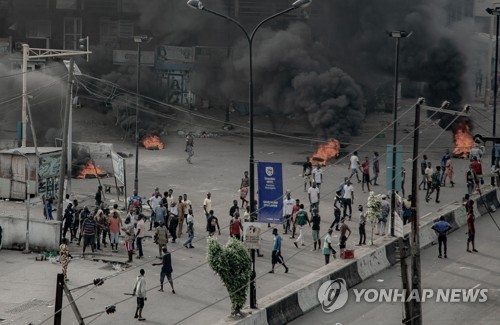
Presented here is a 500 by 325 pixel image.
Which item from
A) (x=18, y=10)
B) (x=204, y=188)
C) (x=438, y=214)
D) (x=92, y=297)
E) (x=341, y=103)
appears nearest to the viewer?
(x=92, y=297)

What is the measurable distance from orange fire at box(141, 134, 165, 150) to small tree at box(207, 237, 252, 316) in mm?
24539

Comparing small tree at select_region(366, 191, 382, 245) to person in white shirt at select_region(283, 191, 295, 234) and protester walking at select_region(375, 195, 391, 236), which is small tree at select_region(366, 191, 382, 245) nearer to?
protester walking at select_region(375, 195, 391, 236)

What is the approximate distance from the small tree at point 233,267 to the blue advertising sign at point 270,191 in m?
3.42

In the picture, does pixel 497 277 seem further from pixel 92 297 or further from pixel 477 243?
pixel 92 297

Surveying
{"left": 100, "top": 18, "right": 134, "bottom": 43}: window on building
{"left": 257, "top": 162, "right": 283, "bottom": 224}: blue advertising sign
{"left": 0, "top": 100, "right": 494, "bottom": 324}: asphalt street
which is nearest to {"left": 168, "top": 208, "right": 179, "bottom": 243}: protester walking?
{"left": 0, "top": 100, "right": 494, "bottom": 324}: asphalt street

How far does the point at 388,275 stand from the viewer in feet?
89.2

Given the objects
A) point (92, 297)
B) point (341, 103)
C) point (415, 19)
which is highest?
point (415, 19)

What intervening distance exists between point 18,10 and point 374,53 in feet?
65.1

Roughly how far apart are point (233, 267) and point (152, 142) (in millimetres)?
24951

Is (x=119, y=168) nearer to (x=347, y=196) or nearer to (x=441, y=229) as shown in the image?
(x=347, y=196)

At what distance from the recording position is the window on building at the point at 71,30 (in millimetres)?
58250

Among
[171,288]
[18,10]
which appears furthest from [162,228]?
[18,10]

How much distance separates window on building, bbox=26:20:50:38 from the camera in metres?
58.2

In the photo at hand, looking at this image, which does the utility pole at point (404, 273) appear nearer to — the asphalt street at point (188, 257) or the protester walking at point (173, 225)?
the asphalt street at point (188, 257)
